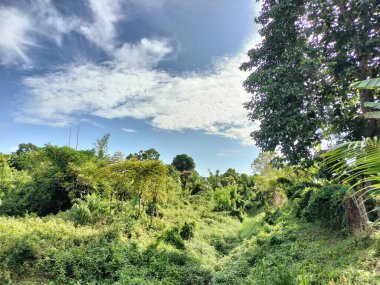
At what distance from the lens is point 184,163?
30.1 meters

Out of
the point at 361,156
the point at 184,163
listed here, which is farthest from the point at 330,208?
the point at 184,163

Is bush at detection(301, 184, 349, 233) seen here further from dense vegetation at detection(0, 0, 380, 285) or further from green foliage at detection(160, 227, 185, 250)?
green foliage at detection(160, 227, 185, 250)

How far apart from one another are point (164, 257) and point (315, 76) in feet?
22.9

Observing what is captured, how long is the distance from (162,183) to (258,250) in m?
4.60

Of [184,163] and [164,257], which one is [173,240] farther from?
[184,163]

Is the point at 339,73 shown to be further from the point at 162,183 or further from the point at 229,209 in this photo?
the point at 229,209

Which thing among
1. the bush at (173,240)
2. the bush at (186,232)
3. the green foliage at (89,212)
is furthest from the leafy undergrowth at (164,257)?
the green foliage at (89,212)

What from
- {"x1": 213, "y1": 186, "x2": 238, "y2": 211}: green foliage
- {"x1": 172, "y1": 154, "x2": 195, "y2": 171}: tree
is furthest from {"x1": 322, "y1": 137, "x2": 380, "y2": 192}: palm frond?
{"x1": 172, "y1": 154, "x2": 195, "y2": 171}: tree

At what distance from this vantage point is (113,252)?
725 cm

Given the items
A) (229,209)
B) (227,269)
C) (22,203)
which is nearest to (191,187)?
(229,209)

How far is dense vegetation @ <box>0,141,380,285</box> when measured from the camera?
612cm

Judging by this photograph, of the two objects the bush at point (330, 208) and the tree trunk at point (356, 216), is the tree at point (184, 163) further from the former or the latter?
the tree trunk at point (356, 216)

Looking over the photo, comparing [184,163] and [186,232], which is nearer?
[186,232]

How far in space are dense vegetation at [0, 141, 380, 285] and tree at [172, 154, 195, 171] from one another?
13637 mm
